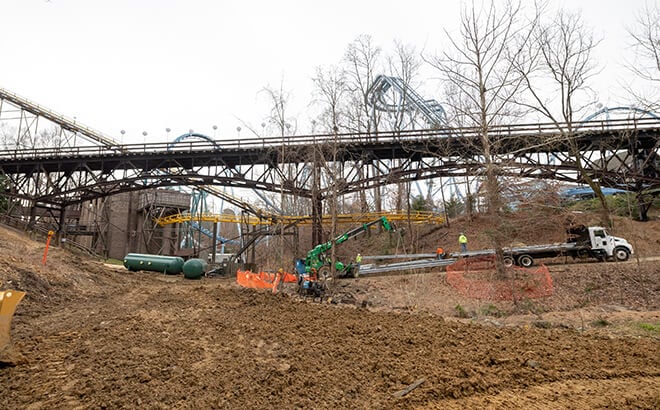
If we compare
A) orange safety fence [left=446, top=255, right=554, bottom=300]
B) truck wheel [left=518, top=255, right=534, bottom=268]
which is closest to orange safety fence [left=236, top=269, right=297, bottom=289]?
orange safety fence [left=446, top=255, right=554, bottom=300]

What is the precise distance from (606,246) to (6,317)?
68.5 feet

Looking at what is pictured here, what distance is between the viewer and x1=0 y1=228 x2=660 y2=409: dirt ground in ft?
13.7

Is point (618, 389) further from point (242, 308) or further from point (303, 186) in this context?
point (303, 186)

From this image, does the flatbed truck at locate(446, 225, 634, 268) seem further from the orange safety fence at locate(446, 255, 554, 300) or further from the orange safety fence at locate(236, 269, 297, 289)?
the orange safety fence at locate(236, 269, 297, 289)

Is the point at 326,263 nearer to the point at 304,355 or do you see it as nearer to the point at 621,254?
the point at 304,355

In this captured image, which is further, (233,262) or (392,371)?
(233,262)

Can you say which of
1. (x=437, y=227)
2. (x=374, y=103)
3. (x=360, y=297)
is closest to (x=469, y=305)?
(x=360, y=297)

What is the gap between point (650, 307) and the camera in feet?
36.9

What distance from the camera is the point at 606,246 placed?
54.0 feet

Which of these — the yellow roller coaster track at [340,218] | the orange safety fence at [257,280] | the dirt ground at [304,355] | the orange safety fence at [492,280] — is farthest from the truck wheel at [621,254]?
the orange safety fence at [257,280]

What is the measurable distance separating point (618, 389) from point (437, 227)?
76.3ft

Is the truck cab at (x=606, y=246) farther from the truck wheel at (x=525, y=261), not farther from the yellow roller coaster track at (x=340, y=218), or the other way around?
the yellow roller coaster track at (x=340, y=218)

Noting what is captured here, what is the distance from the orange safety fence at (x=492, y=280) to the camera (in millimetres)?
13320

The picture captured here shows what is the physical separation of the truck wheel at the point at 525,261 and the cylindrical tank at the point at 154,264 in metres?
19.6
